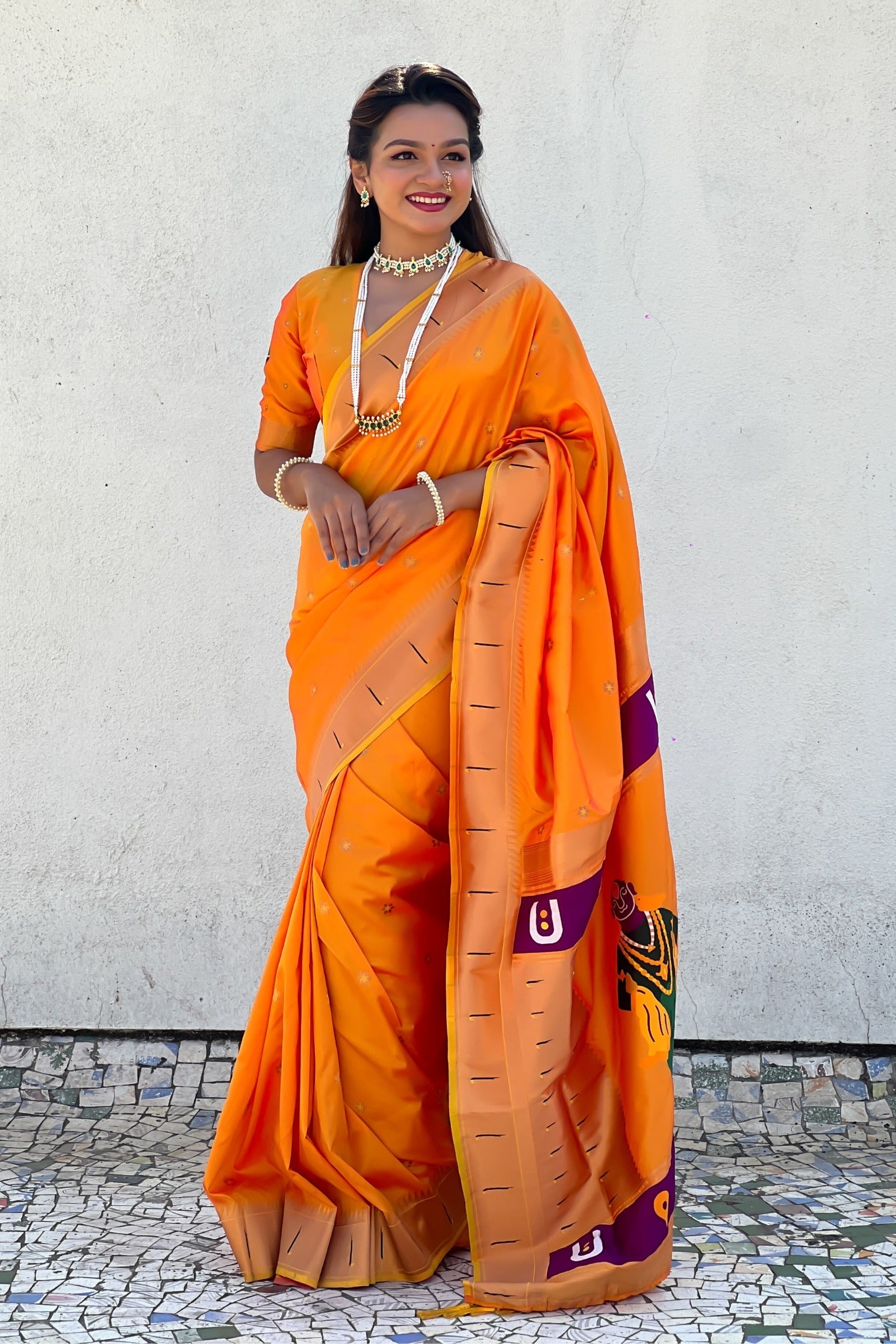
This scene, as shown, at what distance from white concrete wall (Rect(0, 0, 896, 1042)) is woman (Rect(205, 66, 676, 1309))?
870mm

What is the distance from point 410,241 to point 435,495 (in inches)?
16.4

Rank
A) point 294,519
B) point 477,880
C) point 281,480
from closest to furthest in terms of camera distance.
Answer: point 477,880 < point 281,480 < point 294,519

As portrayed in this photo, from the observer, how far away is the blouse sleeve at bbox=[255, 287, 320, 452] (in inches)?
87.6

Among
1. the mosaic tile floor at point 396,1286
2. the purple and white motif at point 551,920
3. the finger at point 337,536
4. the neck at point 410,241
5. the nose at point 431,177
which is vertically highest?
the nose at point 431,177

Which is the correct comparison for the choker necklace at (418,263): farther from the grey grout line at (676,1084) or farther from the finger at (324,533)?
the grey grout line at (676,1084)

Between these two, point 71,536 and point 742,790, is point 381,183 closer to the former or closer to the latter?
point 71,536

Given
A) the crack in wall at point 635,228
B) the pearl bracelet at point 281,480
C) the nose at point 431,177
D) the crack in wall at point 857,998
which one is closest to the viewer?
the nose at point 431,177

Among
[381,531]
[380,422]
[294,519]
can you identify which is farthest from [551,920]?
[294,519]

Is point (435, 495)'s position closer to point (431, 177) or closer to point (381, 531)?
point (381, 531)

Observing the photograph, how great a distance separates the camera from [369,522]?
6.64 feet

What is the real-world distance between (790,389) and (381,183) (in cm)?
121

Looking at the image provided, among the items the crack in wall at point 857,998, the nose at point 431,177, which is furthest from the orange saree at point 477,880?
the crack in wall at point 857,998

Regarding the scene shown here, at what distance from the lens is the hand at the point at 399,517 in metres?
2.01

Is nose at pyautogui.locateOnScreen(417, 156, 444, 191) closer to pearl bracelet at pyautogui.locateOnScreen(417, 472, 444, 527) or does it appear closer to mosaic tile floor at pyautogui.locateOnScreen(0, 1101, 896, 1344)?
pearl bracelet at pyautogui.locateOnScreen(417, 472, 444, 527)
